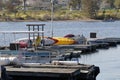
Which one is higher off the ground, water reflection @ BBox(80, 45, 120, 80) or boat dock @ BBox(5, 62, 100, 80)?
boat dock @ BBox(5, 62, 100, 80)

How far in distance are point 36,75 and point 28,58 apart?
11.1 metres

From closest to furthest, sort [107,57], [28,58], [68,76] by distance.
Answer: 1. [68,76]
2. [28,58]
3. [107,57]

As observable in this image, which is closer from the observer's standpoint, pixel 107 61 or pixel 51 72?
pixel 51 72

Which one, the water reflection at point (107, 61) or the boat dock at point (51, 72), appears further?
the water reflection at point (107, 61)

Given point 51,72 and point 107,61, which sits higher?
point 51,72

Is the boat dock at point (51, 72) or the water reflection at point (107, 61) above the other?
the boat dock at point (51, 72)

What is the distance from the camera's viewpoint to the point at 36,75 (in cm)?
3778

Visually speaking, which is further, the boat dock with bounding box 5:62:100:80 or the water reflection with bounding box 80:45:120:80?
the water reflection with bounding box 80:45:120:80

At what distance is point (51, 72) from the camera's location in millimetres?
37562

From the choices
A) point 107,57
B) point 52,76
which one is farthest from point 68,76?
point 107,57

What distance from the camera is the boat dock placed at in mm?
37375

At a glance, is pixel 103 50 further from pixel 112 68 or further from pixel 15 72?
pixel 15 72

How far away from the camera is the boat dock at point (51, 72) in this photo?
1471 inches

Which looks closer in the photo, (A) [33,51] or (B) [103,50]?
(A) [33,51]
